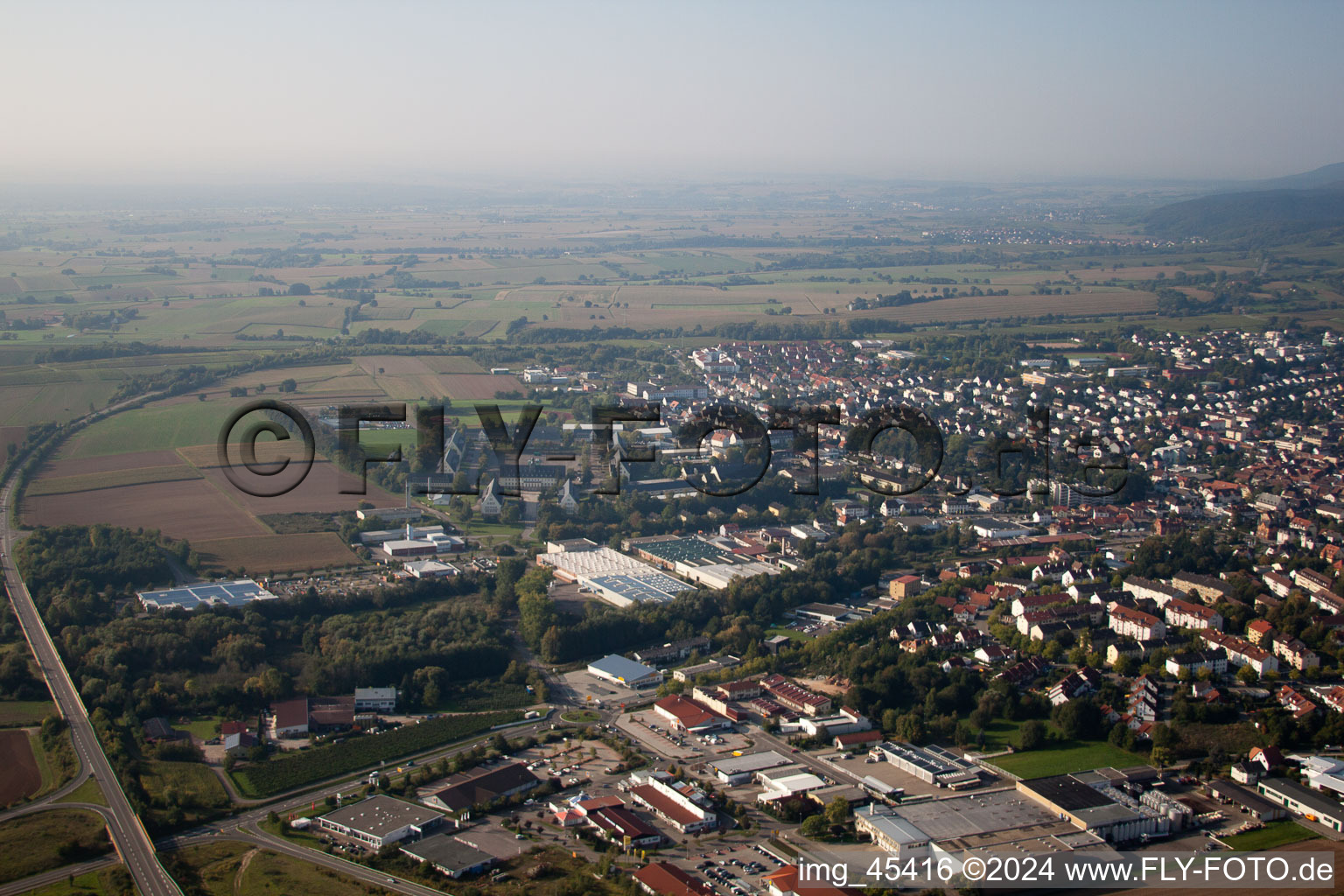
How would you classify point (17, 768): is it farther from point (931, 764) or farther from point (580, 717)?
point (931, 764)

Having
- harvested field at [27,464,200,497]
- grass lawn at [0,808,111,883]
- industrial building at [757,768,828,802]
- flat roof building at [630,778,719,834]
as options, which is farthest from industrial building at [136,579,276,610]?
industrial building at [757,768,828,802]

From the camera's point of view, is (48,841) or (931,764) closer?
(48,841)

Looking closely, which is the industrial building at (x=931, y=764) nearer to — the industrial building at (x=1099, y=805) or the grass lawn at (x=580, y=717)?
the industrial building at (x=1099, y=805)

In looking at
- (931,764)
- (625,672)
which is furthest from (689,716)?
(931,764)

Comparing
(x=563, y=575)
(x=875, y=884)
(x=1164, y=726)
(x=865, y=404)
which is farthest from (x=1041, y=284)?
(x=875, y=884)

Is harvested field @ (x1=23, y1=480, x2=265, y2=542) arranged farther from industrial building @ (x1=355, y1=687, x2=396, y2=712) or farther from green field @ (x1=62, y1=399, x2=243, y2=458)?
industrial building @ (x1=355, y1=687, x2=396, y2=712)
